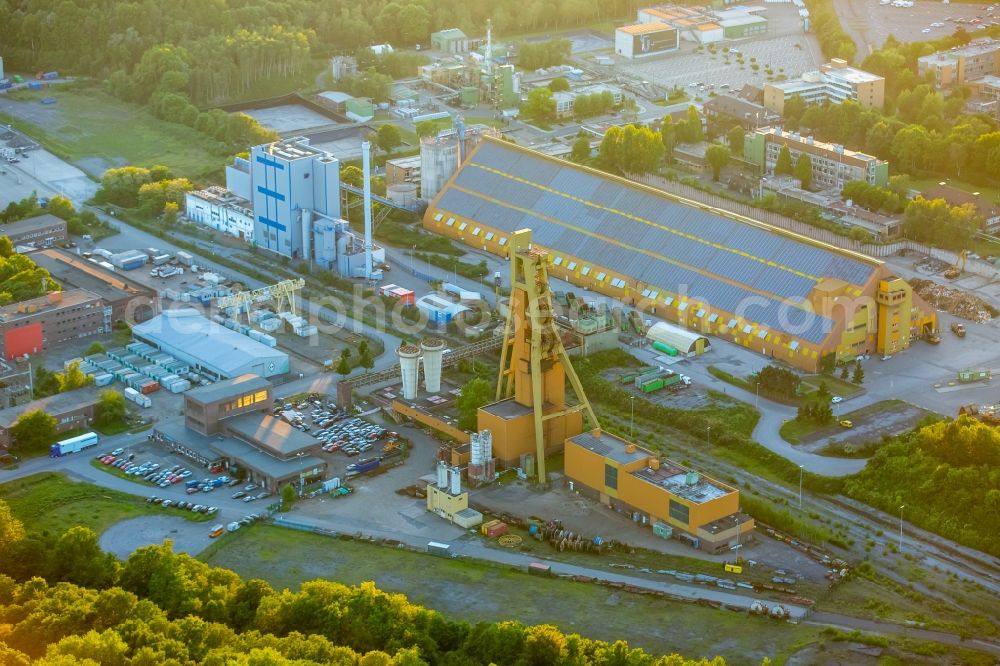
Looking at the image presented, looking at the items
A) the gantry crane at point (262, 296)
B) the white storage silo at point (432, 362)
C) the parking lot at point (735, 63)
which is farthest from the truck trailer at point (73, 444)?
the parking lot at point (735, 63)

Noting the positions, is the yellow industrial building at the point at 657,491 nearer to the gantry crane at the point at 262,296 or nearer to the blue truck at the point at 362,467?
the blue truck at the point at 362,467

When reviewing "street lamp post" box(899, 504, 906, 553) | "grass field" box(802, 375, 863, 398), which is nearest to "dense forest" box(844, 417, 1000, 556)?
"street lamp post" box(899, 504, 906, 553)

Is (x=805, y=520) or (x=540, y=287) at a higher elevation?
(x=540, y=287)

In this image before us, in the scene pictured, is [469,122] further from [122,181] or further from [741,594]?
[741,594]

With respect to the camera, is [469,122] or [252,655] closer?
[252,655]

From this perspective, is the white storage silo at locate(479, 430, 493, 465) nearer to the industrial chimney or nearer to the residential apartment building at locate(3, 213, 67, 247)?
the industrial chimney

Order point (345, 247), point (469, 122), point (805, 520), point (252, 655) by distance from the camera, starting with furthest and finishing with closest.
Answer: point (469, 122)
point (345, 247)
point (805, 520)
point (252, 655)

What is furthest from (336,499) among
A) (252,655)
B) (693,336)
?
(693,336)
